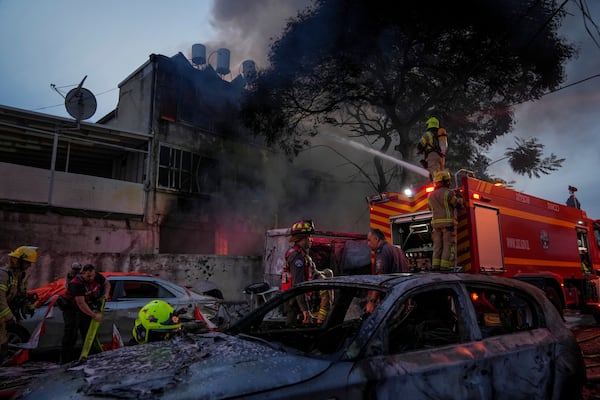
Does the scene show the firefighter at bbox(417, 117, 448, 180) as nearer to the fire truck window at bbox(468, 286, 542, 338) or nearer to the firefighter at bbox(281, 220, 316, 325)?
the firefighter at bbox(281, 220, 316, 325)

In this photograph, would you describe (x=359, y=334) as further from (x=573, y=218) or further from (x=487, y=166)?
(x=487, y=166)

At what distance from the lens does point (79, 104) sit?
39.2 ft

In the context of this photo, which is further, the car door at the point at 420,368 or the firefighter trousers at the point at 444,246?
the firefighter trousers at the point at 444,246

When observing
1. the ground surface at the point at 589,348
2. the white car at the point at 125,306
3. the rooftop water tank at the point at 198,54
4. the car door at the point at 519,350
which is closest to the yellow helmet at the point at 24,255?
the white car at the point at 125,306

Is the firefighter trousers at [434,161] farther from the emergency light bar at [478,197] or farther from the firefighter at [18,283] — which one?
the firefighter at [18,283]

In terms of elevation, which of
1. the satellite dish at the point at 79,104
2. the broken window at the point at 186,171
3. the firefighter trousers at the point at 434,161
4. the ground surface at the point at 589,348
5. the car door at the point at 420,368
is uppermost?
the satellite dish at the point at 79,104

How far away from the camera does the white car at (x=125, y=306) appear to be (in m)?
5.86

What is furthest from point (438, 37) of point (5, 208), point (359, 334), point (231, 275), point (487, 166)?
point (5, 208)

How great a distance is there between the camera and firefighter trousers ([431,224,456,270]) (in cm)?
541

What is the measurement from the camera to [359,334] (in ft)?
7.12

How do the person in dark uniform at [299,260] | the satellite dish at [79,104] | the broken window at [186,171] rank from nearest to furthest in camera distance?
the person in dark uniform at [299,260], the satellite dish at [79,104], the broken window at [186,171]

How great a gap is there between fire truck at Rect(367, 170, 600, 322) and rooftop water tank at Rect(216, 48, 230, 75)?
46.6ft

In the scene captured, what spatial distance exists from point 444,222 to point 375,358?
385 centimetres

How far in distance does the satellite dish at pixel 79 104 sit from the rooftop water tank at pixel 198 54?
303 inches
